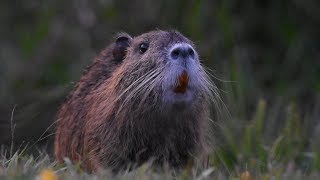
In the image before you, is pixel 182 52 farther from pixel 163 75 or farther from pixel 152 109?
pixel 152 109

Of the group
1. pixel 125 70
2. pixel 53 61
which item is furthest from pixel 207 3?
pixel 125 70

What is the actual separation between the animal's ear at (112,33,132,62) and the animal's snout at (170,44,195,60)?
0.68m

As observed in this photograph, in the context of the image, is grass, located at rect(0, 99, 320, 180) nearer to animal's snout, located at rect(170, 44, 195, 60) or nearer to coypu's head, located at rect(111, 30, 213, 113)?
coypu's head, located at rect(111, 30, 213, 113)

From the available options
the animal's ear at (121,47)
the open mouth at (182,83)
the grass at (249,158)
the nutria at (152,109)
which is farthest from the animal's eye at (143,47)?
the grass at (249,158)

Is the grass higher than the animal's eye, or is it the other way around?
the animal's eye

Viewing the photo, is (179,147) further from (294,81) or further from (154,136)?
(294,81)

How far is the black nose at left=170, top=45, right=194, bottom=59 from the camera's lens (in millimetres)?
4129

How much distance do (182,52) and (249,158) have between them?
939mm

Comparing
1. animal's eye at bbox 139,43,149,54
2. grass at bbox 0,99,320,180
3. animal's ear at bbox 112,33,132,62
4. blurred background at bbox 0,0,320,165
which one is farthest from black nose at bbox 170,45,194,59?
blurred background at bbox 0,0,320,165

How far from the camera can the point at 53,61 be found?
823 centimetres

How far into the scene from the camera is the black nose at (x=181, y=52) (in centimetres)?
413

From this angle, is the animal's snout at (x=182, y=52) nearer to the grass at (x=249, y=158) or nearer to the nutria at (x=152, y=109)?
the nutria at (x=152, y=109)

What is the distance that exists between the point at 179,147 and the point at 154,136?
146 millimetres

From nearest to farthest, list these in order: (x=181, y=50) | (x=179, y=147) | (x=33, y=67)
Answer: (x=181, y=50) < (x=179, y=147) < (x=33, y=67)
